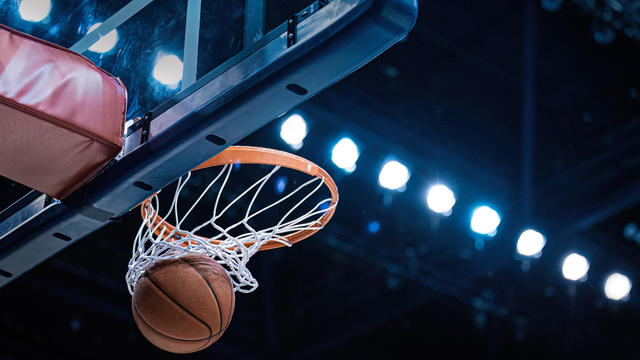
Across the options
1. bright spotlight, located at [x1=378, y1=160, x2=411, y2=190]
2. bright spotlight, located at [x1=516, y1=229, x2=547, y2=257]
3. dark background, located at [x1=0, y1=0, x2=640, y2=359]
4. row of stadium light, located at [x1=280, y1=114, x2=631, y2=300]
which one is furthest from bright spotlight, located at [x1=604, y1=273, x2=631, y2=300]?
bright spotlight, located at [x1=378, y1=160, x2=411, y2=190]

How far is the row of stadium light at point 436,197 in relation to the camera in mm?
3979

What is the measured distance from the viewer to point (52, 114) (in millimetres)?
1649

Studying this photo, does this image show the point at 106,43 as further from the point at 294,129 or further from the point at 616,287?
the point at 616,287

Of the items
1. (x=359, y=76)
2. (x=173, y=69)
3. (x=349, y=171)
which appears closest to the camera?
(x=173, y=69)

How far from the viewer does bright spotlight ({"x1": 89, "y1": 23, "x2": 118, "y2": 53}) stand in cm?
219

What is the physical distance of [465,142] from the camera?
15.3 feet

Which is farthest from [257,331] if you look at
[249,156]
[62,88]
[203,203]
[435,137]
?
[62,88]

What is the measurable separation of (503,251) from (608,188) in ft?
2.91

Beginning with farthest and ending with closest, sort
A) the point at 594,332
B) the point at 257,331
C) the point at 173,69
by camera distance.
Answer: the point at 594,332
the point at 257,331
the point at 173,69

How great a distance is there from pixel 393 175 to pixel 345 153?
0.38 metres

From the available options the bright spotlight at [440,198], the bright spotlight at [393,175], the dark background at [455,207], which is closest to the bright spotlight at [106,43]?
the dark background at [455,207]

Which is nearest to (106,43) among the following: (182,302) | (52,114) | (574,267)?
(52,114)

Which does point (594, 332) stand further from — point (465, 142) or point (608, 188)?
point (465, 142)

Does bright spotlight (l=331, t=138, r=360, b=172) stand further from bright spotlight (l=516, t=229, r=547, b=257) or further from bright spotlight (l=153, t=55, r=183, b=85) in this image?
bright spotlight (l=153, t=55, r=183, b=85)
